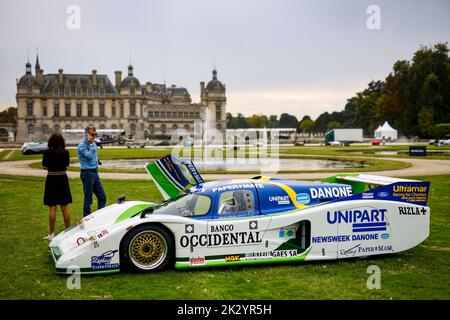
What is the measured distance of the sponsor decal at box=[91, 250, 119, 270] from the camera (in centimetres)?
693

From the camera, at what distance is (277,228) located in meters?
7.57

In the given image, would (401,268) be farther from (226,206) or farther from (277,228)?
(226,206)

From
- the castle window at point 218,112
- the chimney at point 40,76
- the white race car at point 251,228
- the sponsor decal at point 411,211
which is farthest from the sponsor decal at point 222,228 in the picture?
the castle window at point 218,112

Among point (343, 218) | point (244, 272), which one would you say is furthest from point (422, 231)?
point (244, 272)

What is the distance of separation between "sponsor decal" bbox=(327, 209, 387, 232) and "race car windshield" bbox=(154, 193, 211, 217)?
6.66 feet

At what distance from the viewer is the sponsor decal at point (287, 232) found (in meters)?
7.62

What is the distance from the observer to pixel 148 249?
7195 millimetres

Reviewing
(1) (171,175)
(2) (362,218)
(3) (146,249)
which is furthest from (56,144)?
(2) (362,218)

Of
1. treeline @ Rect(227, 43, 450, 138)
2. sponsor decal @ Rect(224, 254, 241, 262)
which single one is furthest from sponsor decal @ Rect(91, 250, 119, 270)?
treeline @ Rect(227, 43, 450, 138)

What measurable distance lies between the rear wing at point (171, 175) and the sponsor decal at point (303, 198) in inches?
122

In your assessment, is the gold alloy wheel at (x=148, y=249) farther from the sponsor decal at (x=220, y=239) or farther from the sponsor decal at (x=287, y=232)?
the sponsor decal at (x=287, y=232)

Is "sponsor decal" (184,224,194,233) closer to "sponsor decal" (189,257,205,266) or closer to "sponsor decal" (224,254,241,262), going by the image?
"sponsor decal" (189,257,205,266)
